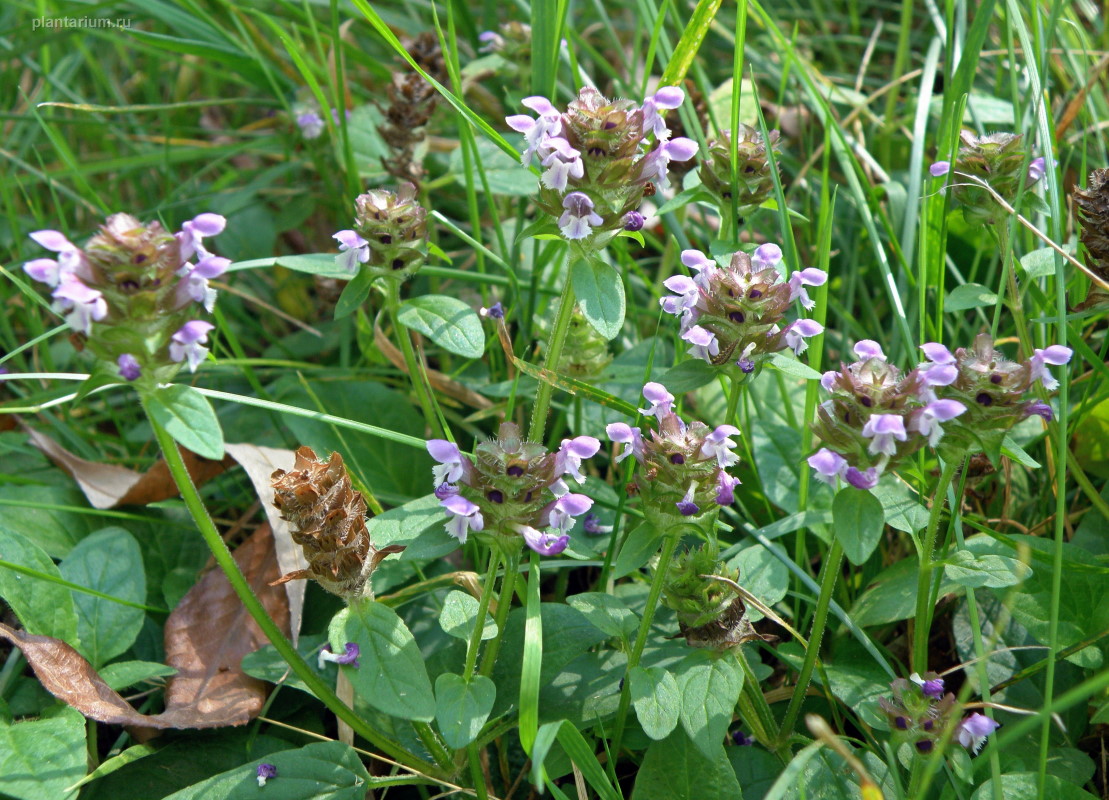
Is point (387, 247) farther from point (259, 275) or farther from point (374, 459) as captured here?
point (259, 275)

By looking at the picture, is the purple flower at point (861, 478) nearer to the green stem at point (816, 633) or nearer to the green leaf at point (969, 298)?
the green stem at point (816, 633)

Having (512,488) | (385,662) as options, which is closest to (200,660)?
(385,662)

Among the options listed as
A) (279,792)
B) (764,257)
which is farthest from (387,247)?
(279,792)

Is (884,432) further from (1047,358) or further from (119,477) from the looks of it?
(119,477)

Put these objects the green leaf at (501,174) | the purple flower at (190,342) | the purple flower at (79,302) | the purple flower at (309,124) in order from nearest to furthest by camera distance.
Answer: the purple flower at (79,302) < the purple flower at (190,342) < the green leaf at (501,174) < the purple flower at (309,124)

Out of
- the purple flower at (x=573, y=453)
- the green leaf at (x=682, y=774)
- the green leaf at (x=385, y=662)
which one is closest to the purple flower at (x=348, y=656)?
the green leaf at (x=385, y=662)

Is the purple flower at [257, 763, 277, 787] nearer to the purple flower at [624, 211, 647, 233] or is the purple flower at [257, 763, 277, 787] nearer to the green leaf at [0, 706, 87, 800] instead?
the green leaf at [0, 706, 87, 800]
